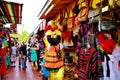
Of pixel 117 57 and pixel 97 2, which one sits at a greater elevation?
pixel 97 2

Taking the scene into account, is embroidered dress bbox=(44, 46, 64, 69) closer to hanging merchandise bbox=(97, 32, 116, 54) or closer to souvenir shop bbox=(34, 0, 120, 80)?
souvenir shop bbox=(34, 0, 120, 80)

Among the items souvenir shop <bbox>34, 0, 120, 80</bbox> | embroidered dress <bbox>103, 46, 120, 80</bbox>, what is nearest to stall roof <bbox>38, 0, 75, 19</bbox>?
souvenir shop <bbox>34, 0, 120, 80</bbox>

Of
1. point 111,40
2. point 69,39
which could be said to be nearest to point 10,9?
point 69,39

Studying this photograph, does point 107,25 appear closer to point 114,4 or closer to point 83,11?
point 114,4

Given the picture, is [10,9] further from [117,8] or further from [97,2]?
[117,8]

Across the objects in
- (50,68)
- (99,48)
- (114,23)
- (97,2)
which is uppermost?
(97,2)

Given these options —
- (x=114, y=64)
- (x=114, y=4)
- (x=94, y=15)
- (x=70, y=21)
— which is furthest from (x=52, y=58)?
(x=114, y=4)

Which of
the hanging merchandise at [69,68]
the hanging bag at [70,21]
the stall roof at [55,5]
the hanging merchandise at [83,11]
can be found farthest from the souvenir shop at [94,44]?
the hanging merchandise at [69,68]

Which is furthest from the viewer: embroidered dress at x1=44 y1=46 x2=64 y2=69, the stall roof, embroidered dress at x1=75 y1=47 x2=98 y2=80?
the stall roof

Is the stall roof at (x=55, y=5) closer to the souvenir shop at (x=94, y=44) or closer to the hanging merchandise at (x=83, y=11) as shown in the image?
the souvenir shop at (x=94, y=44)

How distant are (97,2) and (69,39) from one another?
356cm

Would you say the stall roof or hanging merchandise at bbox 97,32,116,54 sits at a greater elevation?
the stall roof

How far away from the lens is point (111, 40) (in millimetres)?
5289

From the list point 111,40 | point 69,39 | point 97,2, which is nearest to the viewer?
point 111,40
